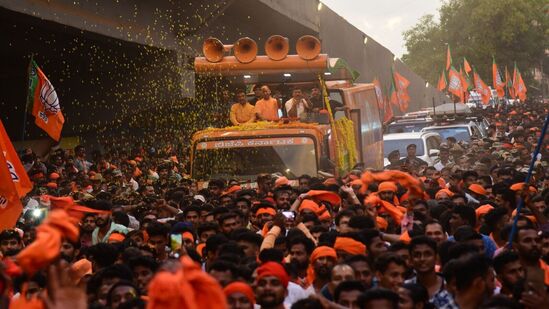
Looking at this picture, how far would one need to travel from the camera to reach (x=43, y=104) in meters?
15.8

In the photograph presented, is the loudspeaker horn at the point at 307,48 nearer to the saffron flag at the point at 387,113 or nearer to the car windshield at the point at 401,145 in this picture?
the car windshield at the point at 401,145

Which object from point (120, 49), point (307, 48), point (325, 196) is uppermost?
point (120, 49)

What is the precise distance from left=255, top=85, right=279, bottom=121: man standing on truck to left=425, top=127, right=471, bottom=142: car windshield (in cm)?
882

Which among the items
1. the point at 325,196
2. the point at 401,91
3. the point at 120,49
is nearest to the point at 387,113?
the point at 401,91

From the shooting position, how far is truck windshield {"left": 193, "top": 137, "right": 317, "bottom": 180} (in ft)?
51.5

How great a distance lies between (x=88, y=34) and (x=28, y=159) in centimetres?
417

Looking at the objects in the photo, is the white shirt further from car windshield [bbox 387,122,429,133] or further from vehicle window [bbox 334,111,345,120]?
car windshield [bbox 387,122,429,133]

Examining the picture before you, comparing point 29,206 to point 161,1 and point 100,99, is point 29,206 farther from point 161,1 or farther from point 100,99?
point 100,99

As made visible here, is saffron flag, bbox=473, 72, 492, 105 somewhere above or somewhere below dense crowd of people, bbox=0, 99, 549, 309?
below

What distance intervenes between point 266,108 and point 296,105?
0.47m

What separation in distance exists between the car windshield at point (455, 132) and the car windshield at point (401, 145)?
2475 mm

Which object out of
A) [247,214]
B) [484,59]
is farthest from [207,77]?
[484,59]

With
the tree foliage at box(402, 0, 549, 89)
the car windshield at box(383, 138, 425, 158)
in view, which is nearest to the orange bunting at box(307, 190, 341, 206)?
the car windshield at box(383, 138, 425, 158)

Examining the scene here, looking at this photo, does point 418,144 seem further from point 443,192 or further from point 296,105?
point 443,192
